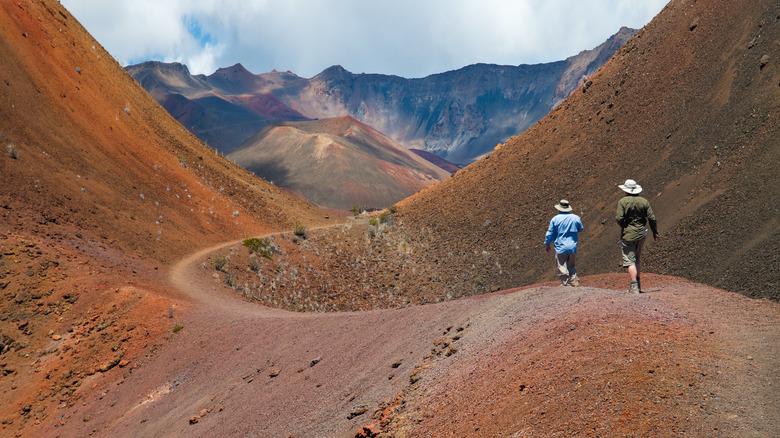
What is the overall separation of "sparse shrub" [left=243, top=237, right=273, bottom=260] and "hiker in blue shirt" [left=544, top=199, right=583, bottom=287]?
17.9 m

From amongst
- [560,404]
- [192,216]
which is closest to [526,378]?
[560,404]

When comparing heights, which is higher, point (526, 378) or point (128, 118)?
point (128, 118)

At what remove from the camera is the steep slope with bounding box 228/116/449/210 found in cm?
8519

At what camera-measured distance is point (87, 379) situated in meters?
11.8

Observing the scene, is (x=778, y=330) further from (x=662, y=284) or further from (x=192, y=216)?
(x=192, y=216)

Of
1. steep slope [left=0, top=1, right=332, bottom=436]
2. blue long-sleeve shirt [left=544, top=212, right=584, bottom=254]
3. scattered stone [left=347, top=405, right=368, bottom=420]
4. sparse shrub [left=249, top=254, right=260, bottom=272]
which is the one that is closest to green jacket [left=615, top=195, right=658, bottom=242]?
blue long-sleeve shirt [left=544, top=212, right=584, bottom=254]

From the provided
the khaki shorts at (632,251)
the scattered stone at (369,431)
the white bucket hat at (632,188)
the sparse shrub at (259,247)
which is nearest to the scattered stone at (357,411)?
the scattered stone at (369,431)

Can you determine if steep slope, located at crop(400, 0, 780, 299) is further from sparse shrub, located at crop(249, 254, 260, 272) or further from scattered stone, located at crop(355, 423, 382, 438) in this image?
sparse shrub, located at crop(249, 254, 260, 272)

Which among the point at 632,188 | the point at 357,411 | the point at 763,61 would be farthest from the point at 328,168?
the point at 357,411

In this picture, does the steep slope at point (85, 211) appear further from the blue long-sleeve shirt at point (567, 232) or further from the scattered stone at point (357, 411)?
the blue long-sleeve shirt at point (567, 232)

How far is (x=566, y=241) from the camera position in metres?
9.05

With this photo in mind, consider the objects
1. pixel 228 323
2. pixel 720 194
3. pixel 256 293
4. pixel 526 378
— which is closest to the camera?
pixel 526 378

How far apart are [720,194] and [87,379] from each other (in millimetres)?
18159

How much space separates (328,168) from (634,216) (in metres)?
83.6
